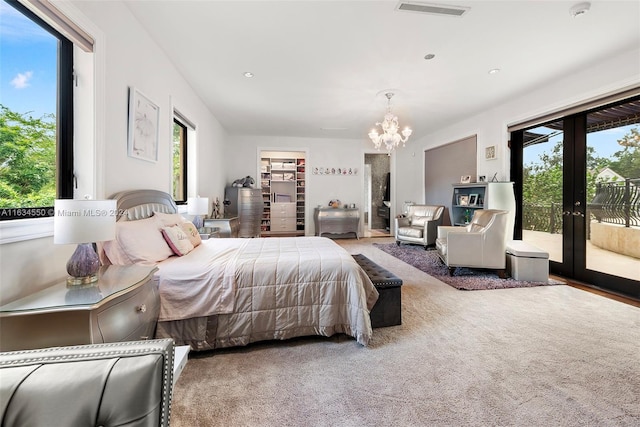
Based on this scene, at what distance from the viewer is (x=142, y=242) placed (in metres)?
1.94

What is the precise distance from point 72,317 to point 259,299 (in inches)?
39.5

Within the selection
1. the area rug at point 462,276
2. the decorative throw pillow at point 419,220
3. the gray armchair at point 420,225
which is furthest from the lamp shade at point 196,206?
the decorative throw pillow at point 419,220

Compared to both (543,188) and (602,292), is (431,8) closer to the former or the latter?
(543,188)

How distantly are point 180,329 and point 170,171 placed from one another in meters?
1.94

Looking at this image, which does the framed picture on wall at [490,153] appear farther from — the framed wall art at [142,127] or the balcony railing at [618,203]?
the framed wall art at [142,127]

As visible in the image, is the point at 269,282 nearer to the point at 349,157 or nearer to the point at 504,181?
the point at 504,181

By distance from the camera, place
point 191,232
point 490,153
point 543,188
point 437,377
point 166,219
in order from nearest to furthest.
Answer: point 437,377, point 166,219, point 191,232, point 543,188, point 490,153

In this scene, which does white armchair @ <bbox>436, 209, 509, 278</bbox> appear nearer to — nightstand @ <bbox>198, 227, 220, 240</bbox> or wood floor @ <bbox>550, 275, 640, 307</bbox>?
wood floor @ <bbox>550, 275, 640, 307</bbox>

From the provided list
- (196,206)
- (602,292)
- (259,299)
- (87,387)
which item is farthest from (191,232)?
(602,292)

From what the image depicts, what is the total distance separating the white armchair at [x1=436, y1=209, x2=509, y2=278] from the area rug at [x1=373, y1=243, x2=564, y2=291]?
0.47 ft

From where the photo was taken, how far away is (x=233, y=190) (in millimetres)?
5785

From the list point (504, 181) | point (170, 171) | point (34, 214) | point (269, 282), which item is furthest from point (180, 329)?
point (504, 181)

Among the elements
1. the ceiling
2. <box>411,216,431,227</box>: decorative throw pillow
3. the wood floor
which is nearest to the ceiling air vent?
the ceiling

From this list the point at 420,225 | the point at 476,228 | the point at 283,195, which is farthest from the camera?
the point at 283,195
